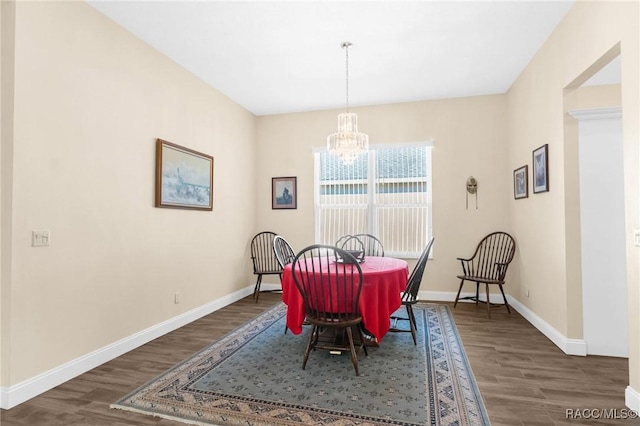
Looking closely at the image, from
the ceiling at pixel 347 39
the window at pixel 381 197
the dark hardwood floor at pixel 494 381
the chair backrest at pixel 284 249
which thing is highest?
the ceiling at pixel 347 39

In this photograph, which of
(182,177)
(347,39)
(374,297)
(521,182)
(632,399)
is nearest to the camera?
(632,399)

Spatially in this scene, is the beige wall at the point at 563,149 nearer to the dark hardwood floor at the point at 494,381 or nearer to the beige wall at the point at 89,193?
the dark hardwood floor at the point at 494,381

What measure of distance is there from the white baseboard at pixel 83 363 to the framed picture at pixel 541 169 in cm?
411

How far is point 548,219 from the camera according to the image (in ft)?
11.1

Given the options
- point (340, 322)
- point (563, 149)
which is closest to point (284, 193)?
point (340, 322)

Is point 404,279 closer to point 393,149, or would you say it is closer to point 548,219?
point 548,219

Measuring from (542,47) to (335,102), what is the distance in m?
2.66

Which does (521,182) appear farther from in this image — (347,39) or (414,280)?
(347,39)

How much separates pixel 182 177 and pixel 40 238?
5.44 feet

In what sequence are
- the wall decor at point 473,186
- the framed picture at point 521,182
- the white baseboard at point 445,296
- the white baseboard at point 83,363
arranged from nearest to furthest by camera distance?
the white baseboard at point 83,363
the framed picture at point 521,182
the white baseboard at point 445,296
the wall decor at point 473,186

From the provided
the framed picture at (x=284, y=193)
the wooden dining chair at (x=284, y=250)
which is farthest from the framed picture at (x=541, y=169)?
the framed picture at (x=284, y=193)

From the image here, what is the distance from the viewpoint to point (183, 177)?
391 centimetres

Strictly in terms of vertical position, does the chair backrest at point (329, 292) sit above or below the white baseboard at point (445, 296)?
above

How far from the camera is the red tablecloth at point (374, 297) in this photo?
2.70 metres
